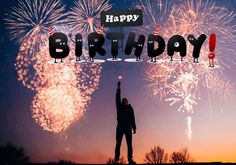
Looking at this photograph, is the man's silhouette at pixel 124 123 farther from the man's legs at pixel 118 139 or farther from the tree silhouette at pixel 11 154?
the tree silhouette at pixel 11 154

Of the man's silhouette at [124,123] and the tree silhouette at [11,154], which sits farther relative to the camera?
the tree silhouette at [11,154]

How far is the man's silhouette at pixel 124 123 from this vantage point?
62.1ft

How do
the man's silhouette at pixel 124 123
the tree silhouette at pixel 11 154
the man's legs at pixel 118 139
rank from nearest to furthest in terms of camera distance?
1. the man's silhouette at pixel 124 123
2. the man's legs at pixel 118 139
3. the tree silhouette at pixel 11 154

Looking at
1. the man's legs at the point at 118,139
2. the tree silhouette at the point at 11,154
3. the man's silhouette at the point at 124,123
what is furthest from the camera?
the tree silhouette at the point at 11,154

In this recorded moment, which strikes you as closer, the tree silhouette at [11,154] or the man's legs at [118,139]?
the man's legs at [118,139]

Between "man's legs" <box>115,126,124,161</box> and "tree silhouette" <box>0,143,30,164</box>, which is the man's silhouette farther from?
"tree silhouette" <box>0,143,30,164</box>

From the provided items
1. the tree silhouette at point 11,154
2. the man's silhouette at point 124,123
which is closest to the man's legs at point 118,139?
the man's silhouette at point 124,123

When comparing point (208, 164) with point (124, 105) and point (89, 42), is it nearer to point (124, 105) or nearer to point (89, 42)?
point (124, 105)

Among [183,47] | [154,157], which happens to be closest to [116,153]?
[183,47]

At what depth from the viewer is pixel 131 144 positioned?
63.7ft

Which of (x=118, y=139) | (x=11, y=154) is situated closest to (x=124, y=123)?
(x=118, y=139)

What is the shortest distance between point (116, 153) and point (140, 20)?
7279 mm

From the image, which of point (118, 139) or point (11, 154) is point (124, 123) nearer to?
point (118, 139)

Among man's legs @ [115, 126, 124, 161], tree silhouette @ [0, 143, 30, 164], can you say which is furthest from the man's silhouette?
tree silhouette @ [0, 143, 30, 164]
